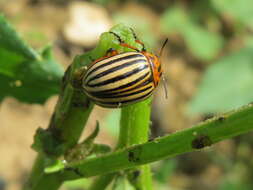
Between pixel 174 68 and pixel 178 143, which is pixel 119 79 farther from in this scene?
pixel 174 68

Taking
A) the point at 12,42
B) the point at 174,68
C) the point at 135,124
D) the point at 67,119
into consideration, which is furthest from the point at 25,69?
the point at 174,68

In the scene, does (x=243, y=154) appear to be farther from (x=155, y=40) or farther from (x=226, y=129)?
(x=226, y=129)

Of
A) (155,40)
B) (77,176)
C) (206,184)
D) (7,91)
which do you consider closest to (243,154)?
(206,184)

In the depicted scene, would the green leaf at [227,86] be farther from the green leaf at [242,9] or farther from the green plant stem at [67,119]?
the green plant stem at [67,119]

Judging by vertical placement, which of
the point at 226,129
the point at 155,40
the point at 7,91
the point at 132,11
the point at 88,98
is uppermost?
the point at 132,11

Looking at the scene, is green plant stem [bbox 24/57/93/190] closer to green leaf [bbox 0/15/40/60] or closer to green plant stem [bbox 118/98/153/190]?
green plant stem [bbox 118/98/153/190]

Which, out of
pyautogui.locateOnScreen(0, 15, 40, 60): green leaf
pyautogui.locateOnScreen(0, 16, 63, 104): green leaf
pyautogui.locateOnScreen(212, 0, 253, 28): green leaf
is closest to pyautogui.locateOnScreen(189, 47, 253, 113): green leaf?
pyautogui.locateOnScreen(212, 0, 253, 28): green leaf

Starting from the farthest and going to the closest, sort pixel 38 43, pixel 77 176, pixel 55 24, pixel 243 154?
pixel 55 24, pixel 38 43, pixel 243 154, pixel 77 176
